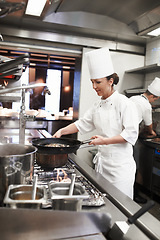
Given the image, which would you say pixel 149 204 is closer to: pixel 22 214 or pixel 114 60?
pixel 22 214

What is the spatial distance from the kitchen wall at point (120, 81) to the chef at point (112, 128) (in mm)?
1860

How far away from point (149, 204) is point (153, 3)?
318cm

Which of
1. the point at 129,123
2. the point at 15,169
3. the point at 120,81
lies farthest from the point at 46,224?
the point at 120,81

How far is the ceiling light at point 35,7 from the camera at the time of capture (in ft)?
9.71

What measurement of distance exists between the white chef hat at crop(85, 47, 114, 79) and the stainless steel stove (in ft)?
3.69

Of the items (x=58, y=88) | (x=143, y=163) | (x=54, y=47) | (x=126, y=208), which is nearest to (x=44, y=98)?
(x=58, y=88)

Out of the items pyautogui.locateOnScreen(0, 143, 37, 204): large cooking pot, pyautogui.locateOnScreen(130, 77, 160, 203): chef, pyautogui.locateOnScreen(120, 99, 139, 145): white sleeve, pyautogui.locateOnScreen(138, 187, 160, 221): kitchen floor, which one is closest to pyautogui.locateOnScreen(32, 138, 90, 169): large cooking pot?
pyautogui.locateOnScreen(0, 143, 37, 204): large cooking pot

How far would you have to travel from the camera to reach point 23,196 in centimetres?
76

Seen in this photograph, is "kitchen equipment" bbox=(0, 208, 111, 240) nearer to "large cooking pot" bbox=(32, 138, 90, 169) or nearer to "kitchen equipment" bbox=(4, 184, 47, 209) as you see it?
"kitchen equipment" bbox=(4, 184, 47, 209)

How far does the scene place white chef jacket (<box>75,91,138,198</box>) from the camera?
2.02 meters

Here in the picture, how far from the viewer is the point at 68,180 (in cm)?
110

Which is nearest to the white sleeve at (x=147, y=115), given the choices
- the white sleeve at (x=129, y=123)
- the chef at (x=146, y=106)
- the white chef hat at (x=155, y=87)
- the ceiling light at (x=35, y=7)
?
the chef at (x=146, y=106)

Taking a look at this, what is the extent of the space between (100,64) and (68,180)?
1.46 meters

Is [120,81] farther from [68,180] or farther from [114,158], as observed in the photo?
[68,180]
